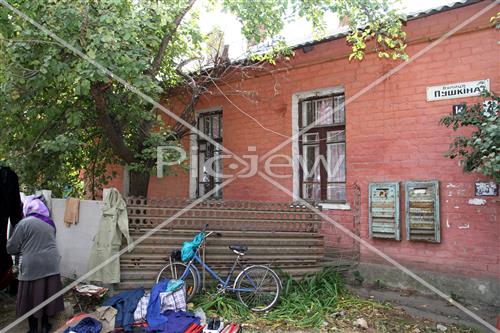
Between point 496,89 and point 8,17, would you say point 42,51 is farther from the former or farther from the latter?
point 496,89

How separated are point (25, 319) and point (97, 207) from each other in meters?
1.82

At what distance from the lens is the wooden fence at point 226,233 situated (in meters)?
5.61

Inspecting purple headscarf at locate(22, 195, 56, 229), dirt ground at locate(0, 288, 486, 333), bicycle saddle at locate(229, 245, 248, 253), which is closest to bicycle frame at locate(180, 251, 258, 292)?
bicycle saddle at locate(229, 245, 248, 253)

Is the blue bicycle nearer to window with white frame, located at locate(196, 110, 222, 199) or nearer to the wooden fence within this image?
the wooden fence

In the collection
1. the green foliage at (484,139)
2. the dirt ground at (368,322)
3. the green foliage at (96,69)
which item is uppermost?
the green foliage at (96,69)

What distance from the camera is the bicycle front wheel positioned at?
5.53m

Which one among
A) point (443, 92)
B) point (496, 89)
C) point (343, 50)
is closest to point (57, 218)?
point (343, 50)

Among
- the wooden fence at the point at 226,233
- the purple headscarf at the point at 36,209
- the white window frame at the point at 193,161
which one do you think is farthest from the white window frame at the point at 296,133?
the purple headscarf at the point at 36,209

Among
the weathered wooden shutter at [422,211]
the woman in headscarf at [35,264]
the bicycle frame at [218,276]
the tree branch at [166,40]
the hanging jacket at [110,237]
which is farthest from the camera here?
the tree branch at [166,40]

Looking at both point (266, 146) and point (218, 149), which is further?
point (218, 149)

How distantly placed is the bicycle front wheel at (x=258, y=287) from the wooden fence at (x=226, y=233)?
15.7 inches

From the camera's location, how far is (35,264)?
4.79 m

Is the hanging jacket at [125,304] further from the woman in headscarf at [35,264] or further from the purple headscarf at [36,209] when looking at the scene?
the purple headscarf at [36,209]

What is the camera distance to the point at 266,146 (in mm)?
8047
